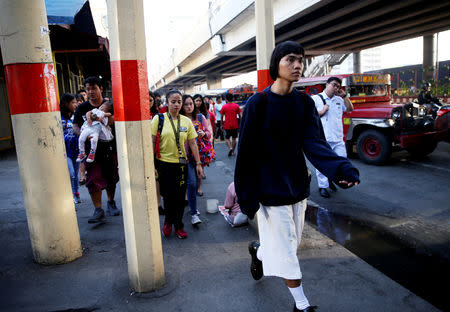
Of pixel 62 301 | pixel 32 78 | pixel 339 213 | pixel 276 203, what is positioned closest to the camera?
pixel 276 203

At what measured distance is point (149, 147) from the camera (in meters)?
2.71

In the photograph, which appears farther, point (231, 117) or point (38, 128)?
point (231, 117)

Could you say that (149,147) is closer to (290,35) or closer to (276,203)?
(276,203)

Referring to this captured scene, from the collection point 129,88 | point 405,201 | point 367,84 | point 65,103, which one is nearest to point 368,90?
point 367,84

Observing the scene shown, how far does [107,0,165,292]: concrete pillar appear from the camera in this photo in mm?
2490

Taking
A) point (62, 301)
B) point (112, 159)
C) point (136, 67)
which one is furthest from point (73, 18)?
point (62, 301)

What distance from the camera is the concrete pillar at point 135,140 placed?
2490 mm

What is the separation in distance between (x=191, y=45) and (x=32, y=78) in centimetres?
3113

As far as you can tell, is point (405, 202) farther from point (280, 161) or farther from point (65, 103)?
point (65, 103)

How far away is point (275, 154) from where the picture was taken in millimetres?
2336

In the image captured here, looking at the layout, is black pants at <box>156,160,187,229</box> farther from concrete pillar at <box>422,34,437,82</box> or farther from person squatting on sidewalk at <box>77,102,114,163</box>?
concrete pillar at <box>422,34,437,82</box>

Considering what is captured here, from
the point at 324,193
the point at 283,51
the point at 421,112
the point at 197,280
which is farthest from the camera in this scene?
the point at 421,112

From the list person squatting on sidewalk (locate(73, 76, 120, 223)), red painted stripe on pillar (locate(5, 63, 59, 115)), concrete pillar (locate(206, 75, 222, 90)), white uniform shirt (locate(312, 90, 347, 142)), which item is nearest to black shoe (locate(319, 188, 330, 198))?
white uniform shirt (locate(312, 90, 347, 142))

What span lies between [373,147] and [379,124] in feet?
2.03
